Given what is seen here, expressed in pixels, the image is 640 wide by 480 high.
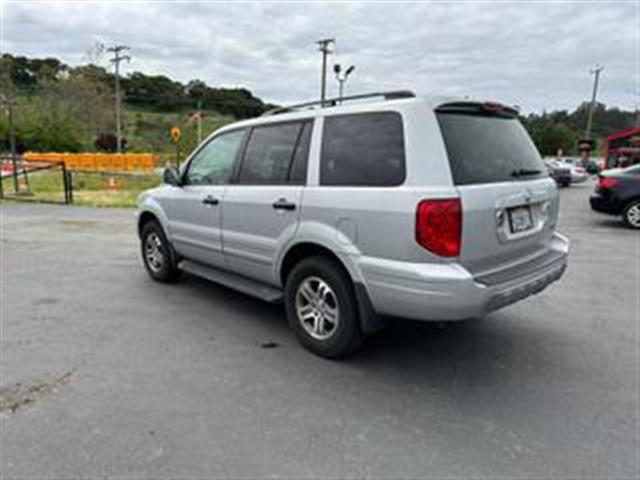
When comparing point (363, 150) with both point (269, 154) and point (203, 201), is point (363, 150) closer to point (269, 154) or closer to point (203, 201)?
point (269, 154)

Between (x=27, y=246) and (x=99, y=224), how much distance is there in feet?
8.15

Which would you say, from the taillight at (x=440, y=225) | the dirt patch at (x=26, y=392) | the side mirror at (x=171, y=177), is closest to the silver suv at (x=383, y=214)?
the taillight at (x=440, y=225)

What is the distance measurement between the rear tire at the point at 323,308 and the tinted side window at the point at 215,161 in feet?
4.44

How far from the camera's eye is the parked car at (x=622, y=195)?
36.9 feet

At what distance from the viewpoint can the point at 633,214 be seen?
11.3 metres

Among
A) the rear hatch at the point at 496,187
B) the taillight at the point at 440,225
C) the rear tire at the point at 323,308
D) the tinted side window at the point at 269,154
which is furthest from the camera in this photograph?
the tinted side window at the point at 269,154

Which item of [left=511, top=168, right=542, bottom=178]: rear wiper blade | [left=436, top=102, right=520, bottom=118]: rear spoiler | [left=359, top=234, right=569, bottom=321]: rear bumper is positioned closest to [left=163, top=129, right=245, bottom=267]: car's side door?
[left=359, top=234, right=569, bottom=321]: rear bumper

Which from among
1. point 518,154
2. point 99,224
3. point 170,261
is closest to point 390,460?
point 518,154

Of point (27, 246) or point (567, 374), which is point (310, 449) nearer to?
point (567, 374)

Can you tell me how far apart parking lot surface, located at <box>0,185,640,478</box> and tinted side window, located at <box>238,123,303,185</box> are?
1344 millimetres

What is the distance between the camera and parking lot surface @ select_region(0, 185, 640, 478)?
264 centimetres

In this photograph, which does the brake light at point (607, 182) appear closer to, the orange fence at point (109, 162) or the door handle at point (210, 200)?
the door handle at point (210, 200)

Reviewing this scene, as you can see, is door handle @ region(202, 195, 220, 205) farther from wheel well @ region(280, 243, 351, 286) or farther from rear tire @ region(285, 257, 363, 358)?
rear tire @ region(285, 257, 363, 358)

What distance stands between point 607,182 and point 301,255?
1032 centimetres
